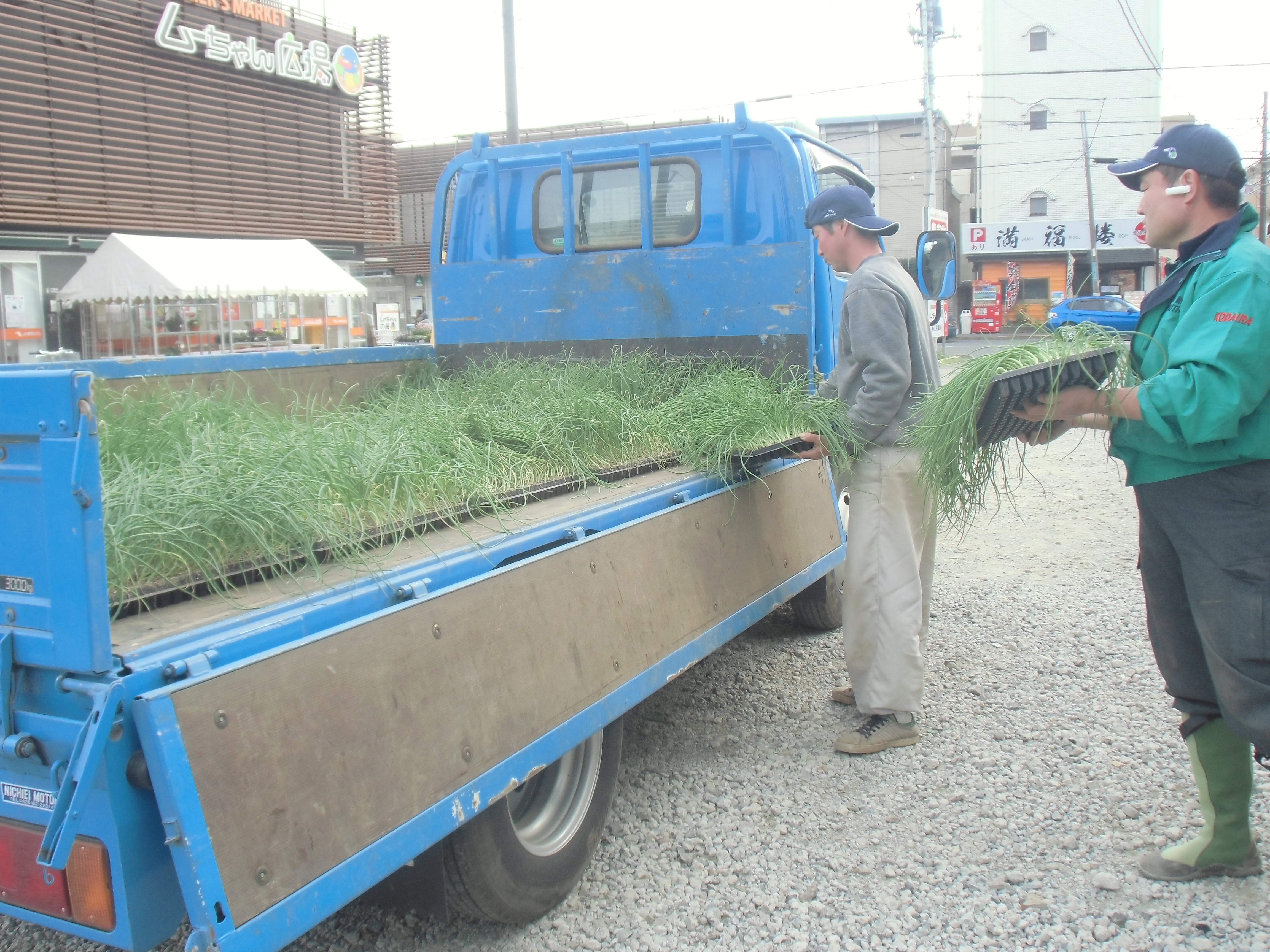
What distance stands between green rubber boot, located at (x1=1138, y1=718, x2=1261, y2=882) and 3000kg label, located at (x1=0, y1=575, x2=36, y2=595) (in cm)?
323

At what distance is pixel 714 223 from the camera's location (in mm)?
→ 5312

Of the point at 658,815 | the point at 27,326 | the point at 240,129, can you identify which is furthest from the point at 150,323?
the point at 658,815

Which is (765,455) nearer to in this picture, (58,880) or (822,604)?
(822,604)

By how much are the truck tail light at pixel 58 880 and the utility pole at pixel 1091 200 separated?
37771mm

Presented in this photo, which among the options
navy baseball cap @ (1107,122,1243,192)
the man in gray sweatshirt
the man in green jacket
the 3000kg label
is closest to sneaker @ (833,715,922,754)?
the man in gray sweatshirt

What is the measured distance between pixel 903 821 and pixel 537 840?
1.39 m

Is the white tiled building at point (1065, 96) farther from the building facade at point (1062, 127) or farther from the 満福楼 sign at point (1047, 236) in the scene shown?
the 満福楼 sign at point (1047, 236)

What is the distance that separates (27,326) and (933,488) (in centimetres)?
1778

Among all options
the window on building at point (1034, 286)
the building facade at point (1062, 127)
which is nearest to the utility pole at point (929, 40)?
the window on building at point (1034, 286)

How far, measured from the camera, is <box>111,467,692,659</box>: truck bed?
82.7 inches

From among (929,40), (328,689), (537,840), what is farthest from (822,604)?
(929,40)

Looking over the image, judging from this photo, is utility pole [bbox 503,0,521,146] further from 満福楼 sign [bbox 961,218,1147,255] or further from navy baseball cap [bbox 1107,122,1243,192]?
満福楼 sign [bbox 961,218,1147,255]

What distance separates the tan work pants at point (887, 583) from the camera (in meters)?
4.24

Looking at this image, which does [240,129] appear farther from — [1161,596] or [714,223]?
[1161,596]
